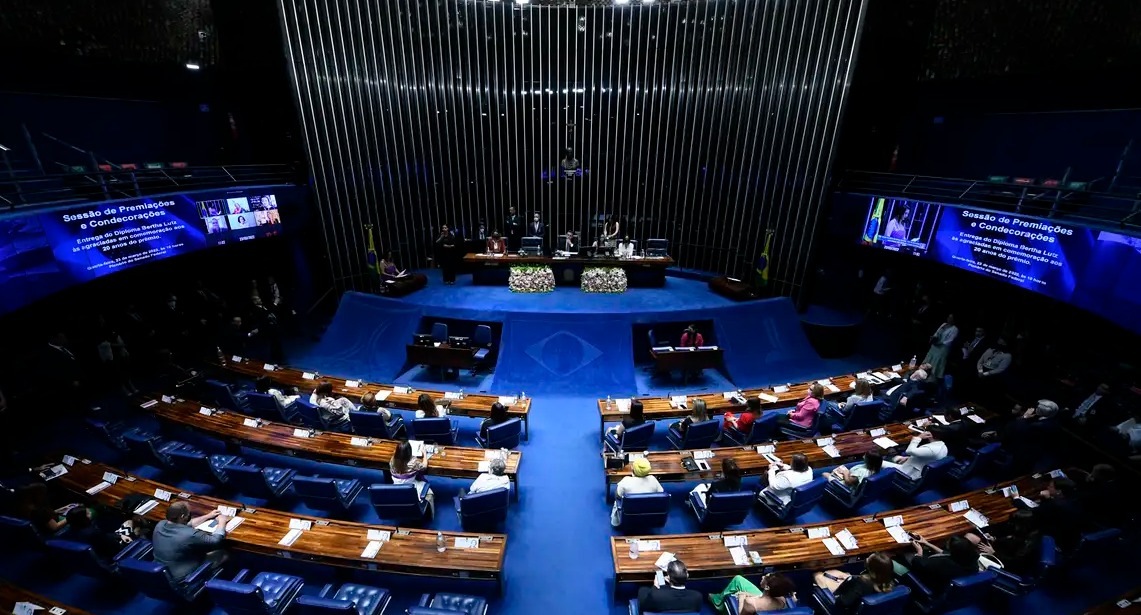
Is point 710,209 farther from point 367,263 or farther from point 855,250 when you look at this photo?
point 367,263

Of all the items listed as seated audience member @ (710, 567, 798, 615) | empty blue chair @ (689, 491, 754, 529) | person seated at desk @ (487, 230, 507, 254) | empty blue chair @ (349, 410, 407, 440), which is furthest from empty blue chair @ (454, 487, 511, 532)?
person seated at desk @ (487, 230, 507, 254)

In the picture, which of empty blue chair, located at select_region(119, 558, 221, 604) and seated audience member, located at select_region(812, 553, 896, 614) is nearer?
seated audience member, located at select_region(812, 553, 896, 614)

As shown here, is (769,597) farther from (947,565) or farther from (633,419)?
(633,419)

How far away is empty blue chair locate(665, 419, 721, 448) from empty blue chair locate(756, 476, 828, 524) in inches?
49.6

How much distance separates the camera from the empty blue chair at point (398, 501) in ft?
18.7

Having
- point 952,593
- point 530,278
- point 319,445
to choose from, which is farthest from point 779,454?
point 530,278

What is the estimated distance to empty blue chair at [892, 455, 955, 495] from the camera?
251 inches

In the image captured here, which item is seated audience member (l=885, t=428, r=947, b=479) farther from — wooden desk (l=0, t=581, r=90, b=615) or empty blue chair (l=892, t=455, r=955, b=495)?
wooden desk (l=0, t=581, r=90, b=615)

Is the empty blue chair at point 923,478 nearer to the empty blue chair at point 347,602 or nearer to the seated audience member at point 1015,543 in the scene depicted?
the seated audience member at point 1015,543

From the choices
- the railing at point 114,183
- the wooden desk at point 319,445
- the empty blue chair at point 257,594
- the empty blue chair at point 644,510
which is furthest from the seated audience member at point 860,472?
the railing at point 114,183

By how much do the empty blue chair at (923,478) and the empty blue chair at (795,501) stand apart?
1.30 metres

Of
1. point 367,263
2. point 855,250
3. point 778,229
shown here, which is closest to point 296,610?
point 367,263

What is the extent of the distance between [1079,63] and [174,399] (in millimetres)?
18929

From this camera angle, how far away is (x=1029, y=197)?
27.3 ft
